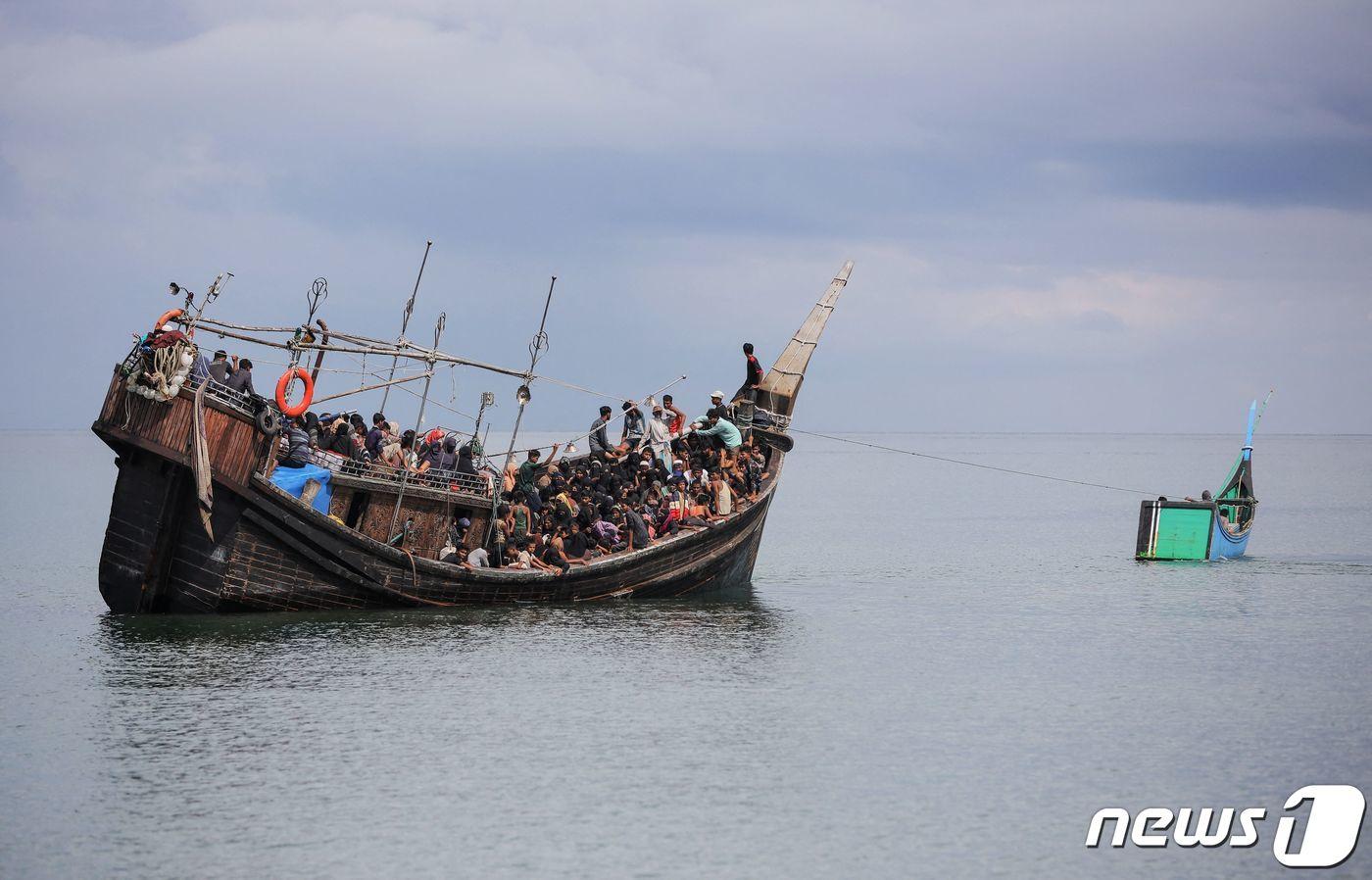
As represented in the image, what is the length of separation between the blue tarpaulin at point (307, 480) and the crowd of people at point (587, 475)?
202mm

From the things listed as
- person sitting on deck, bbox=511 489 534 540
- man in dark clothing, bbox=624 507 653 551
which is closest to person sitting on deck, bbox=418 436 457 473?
person sitting on deck, bbox=511 489 534 540

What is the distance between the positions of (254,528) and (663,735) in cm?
835

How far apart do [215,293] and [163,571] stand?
4.81 m

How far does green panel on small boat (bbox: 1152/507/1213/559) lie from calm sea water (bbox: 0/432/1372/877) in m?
10.2

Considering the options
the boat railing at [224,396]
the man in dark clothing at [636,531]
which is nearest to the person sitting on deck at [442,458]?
the boat railing at [224,396]

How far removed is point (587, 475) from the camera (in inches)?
1206

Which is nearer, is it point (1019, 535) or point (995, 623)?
point (995, 623)

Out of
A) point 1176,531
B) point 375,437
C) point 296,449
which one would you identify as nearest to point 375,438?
point 375,437

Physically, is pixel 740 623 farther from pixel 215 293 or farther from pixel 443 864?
pixel 443 864

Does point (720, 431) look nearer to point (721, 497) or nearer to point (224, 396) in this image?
point (721, 497)

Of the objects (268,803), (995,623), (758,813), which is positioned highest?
(995,623)

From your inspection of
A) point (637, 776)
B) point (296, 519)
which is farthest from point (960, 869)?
point (296, 519)

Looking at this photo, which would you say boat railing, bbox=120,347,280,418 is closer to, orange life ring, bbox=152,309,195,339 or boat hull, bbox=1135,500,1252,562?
orange life ring, bbox=152,309,195,339

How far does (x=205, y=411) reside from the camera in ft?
73.9
